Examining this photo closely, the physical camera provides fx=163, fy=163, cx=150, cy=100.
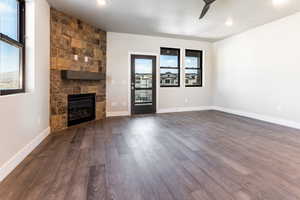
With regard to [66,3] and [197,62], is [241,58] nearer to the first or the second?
[197,62]

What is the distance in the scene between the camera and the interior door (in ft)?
18.4

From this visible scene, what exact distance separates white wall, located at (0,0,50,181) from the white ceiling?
2.40ft

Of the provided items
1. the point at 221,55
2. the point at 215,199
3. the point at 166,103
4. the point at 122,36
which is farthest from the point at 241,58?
the point at 215,199

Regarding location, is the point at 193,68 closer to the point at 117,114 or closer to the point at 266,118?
the point at 266,118

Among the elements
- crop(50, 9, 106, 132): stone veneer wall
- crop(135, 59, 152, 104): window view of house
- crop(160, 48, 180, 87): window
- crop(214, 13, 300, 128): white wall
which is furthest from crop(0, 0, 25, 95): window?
crop(214, 13, 300, 128): white wall

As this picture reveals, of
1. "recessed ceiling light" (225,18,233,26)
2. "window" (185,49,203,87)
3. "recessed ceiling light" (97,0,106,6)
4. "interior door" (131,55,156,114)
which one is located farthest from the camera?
"window" (185,49,203,87)

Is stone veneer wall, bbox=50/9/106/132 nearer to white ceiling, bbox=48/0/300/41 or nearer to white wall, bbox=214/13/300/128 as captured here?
white ceiling, bbox=48/0/300/41

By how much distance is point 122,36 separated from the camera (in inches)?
212

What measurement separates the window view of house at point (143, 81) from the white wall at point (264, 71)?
2816 millimetres

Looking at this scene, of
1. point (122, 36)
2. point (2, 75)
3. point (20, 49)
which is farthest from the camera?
point (122, 36)

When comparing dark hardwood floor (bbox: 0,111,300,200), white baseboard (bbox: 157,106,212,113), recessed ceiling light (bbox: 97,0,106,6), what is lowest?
dark hardwood floor (bbox: 0,111,300,200)

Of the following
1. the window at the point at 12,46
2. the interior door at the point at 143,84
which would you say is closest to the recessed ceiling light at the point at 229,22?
the interior door at the point at 143,84

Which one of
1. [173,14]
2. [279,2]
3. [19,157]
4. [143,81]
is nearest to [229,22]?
[279,2]

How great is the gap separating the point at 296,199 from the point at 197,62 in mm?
5767
